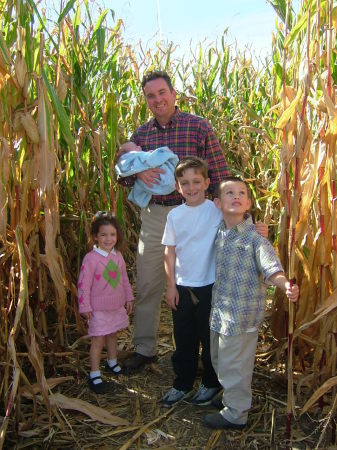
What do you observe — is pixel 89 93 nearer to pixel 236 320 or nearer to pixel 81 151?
pixel 81 151

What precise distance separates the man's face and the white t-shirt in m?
0.60

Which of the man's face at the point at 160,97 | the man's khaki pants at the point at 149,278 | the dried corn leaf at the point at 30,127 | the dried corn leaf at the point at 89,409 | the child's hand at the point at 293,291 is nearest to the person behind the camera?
the child's hand at the point at 293,291

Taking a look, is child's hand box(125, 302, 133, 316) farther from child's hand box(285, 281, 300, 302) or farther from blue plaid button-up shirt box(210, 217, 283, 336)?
child's hand box(285, 281, 300, 302)

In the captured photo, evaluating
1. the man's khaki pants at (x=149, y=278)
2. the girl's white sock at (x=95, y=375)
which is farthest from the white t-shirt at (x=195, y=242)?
the girl's white sock at (x=95, y=375)

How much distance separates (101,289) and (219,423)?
0.81 m

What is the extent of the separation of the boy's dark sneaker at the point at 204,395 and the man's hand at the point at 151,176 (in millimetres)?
976

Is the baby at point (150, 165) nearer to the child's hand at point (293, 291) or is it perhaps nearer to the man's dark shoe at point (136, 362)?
the man's dark shoe at point (136, 362)

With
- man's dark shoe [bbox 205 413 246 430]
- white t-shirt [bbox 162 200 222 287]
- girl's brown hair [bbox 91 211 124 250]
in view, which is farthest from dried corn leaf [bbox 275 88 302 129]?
man's dark shoe [bbox 205 413 246 430]

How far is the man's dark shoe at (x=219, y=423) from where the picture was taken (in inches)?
77.2

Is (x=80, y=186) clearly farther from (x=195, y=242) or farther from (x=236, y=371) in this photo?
(x=236, y=371)

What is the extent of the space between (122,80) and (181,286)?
6.68 feet

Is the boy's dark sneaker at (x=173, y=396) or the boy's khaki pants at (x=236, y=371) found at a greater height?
the boy's khaki pants at (x=236, y=371)

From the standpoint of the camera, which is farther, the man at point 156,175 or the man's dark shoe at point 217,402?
the man at point 156,175

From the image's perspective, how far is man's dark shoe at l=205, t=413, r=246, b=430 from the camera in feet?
6.43
